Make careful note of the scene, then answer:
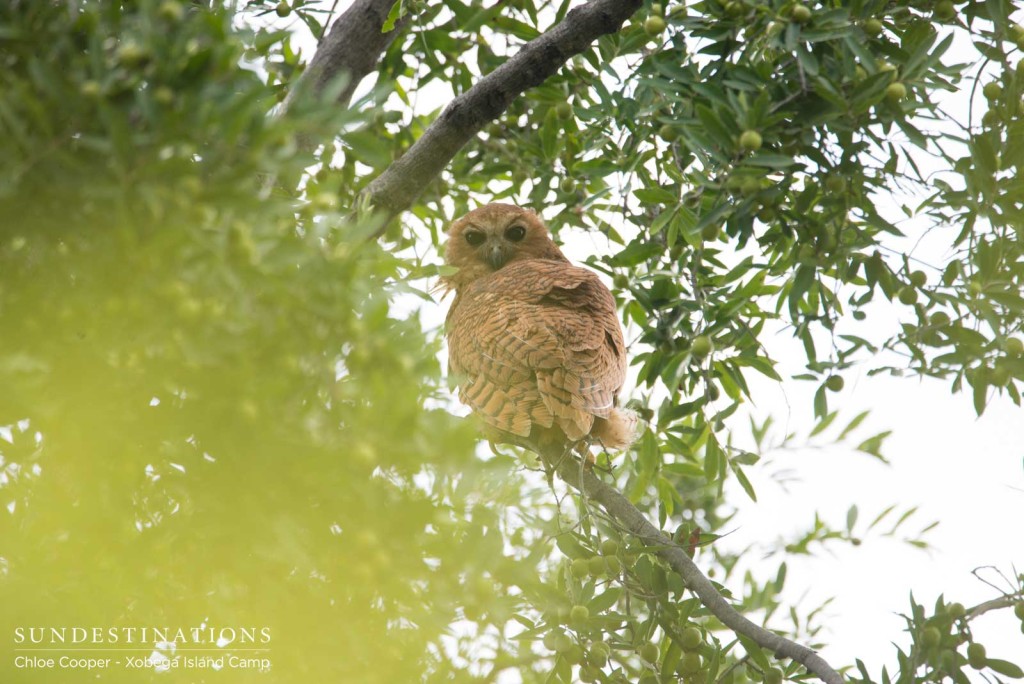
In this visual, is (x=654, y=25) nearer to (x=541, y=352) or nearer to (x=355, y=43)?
(x=355, y=43)

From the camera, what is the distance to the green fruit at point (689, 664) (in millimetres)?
1771

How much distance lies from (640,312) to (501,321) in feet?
1.45

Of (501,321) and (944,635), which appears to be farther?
(501,321)

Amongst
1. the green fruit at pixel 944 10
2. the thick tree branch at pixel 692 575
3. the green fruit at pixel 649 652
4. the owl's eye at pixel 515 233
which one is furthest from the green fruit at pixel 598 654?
the owl's eye at pixel 515 233

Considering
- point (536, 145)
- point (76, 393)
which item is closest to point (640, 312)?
point (536, 145)

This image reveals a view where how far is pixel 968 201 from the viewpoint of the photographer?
1.68 m

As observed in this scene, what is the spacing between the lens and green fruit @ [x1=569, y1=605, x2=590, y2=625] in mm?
1694

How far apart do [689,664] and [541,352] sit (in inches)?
38.1

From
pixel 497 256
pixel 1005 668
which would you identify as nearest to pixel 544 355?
pixel 1005 668

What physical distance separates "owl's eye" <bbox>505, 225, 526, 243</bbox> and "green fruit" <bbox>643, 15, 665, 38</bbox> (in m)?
1.98

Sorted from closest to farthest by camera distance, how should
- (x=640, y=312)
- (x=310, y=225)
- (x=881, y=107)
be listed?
(x=310, y=225), (x=881, y=107), (x=640, y=312)

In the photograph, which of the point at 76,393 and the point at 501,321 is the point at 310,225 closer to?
the point at 76,393

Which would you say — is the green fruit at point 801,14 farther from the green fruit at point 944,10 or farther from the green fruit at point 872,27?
the green fruit at point 944,10

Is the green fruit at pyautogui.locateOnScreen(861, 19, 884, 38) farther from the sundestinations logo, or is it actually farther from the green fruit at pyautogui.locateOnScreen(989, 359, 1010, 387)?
the sundestinations logo
